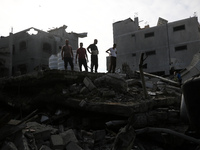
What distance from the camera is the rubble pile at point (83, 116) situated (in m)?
3.70

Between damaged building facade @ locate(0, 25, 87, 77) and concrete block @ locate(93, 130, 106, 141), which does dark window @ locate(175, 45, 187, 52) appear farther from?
concrete block @ locate(93, 130, 106, 141)

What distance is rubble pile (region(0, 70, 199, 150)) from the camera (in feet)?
12.1

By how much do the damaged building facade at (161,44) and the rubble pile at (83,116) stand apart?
1335 centimetres

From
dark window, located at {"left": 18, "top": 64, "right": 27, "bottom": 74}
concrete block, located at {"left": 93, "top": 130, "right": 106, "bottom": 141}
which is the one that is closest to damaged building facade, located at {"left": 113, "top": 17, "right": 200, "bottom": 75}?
dark window, located at {"left": 18, "top": 64, "right": 27, "bottom": 74}

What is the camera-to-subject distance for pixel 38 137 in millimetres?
4043

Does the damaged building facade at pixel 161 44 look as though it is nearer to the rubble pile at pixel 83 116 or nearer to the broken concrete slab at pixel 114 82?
the broken concrete slab at pixel 114 82

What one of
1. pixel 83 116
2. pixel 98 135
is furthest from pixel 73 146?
pixel 83 116

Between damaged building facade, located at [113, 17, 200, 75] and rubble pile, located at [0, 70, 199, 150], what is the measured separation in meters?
13.3

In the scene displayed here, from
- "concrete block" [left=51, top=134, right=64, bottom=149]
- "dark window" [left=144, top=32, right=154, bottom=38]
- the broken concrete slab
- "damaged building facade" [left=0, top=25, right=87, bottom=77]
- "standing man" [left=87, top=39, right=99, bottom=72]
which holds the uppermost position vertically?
"dark window" [left=144, top=32, right=154, bottom=38]

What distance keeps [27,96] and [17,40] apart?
1683cm

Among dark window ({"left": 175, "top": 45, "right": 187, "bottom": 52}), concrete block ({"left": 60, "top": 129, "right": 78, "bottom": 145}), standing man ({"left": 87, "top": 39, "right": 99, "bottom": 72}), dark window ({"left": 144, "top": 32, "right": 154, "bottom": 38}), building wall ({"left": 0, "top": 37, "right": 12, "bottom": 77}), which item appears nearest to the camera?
concrete block ({"left": 60, "top": 129, "right": 78, "bottom": 145})

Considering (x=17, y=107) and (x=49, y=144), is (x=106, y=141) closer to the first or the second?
(x=49, y=144)

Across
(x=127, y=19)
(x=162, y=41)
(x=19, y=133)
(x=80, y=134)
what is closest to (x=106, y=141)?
(x=80, y=134)

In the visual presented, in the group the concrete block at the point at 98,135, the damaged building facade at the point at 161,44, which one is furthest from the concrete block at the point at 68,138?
the damaged building facade at the point at 161,44
